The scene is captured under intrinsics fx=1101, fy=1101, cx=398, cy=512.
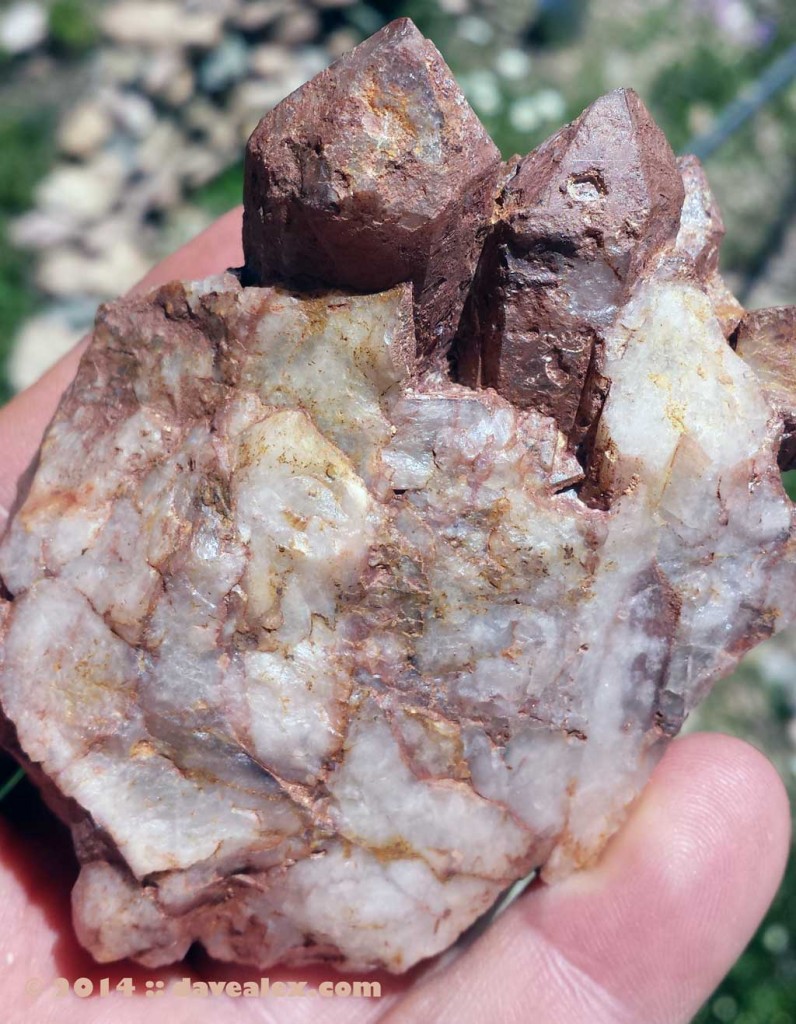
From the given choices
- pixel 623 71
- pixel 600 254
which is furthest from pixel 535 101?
pixel 600 254

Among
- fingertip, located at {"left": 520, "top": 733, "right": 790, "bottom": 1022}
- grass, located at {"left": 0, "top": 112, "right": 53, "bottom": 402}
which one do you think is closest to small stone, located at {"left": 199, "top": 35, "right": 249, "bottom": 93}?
grass, located at {"left": 0, "top": 112, "right": 53, "bottom": 402}

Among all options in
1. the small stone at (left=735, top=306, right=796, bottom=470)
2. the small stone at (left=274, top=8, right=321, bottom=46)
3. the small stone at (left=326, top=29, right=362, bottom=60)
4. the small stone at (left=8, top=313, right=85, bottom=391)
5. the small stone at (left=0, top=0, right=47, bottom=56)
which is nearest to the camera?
the small stone at (left=735, top=306, right=796, bottom=470)

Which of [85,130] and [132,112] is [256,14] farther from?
[85,130]

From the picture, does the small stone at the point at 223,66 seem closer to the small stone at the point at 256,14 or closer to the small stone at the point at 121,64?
the small stone at the point at 256,14

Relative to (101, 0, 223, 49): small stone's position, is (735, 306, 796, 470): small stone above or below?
below

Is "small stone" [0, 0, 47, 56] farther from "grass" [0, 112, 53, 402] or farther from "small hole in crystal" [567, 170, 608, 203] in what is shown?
"small hole in crystal" [567, 170, 608, 203]

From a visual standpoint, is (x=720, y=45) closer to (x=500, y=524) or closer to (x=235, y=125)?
(x=235, y=125)

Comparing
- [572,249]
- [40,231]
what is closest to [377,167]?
[572,249]
